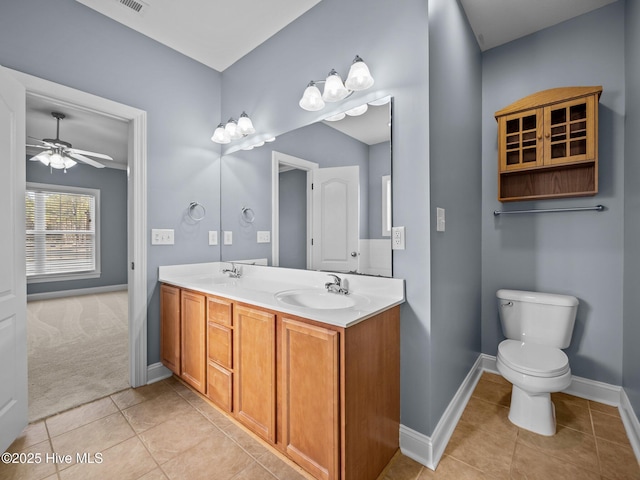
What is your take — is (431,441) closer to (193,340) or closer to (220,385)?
(220,385)

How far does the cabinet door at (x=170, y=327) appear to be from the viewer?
83.8 inches

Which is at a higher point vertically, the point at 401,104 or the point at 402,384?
the point at 401,104

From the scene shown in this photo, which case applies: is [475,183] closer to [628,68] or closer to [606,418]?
[628,68]

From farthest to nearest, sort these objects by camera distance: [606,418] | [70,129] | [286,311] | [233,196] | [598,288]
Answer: [70,129] → [233,196] → [598,288] → [606,418] → [286,311]

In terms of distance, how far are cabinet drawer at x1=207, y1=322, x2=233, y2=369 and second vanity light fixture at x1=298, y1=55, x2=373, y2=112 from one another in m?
1.49

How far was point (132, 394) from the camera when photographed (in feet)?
6.89

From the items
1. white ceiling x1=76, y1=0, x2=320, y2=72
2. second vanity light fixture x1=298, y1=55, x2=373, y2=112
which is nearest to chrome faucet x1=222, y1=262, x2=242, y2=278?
second vanity light fixture x1=298, y1=55, x2=373, y2=112

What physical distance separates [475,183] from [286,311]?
1866 mm

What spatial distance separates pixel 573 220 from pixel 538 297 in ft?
2.03

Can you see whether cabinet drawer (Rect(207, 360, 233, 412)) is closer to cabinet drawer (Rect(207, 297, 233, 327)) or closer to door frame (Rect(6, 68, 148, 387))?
cabinet drawer (Rect(207, 297, 233, 327))

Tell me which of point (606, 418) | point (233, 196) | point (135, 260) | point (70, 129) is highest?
point (70, 129)

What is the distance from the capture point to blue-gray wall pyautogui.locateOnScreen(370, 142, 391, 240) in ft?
5.33

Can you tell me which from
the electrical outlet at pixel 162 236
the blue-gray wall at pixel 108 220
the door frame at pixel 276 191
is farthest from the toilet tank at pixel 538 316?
the blue-gray wall at pixel 108 220

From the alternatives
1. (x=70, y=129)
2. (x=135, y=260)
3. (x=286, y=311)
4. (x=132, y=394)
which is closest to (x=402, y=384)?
(x=286, y=311)
